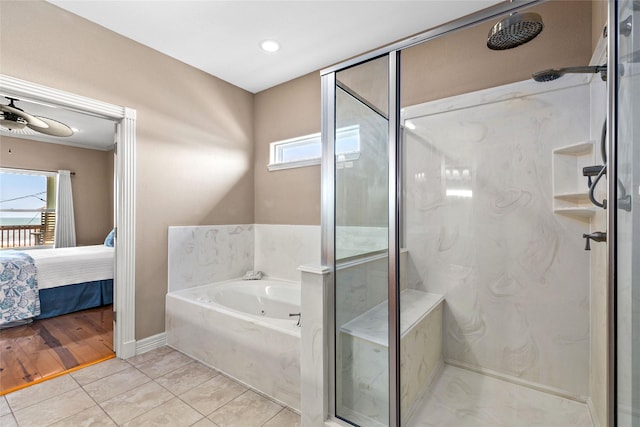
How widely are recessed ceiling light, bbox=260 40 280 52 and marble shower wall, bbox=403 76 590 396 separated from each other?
4.12ft

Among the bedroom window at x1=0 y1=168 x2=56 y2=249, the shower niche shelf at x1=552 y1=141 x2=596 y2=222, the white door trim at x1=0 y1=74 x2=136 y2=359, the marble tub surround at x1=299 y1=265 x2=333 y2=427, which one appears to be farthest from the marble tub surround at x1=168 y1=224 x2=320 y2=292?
the bedroom window at x1=0 y1=168 x2=56 y2=249

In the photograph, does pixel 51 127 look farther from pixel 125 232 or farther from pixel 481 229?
pixel 481 229

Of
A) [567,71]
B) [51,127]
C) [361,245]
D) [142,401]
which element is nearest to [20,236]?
[51,127]

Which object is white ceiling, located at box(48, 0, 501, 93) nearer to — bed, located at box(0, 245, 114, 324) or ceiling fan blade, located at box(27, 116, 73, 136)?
ceiling fan blade, located at box(27, 116, 73, 136)

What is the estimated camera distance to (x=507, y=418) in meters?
1.69

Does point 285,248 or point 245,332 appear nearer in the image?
point 245,332

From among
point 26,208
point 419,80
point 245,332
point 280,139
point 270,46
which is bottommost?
point 245,332

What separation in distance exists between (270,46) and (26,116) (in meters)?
2.44

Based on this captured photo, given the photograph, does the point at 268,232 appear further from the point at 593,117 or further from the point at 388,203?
the point at 593,117

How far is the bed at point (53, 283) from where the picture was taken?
10.0 ft

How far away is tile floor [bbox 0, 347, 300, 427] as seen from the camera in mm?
1662

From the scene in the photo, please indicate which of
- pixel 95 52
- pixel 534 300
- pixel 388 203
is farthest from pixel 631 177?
pixel 95 52

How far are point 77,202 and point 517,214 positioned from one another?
259 inches

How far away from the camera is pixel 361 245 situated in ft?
5.17
